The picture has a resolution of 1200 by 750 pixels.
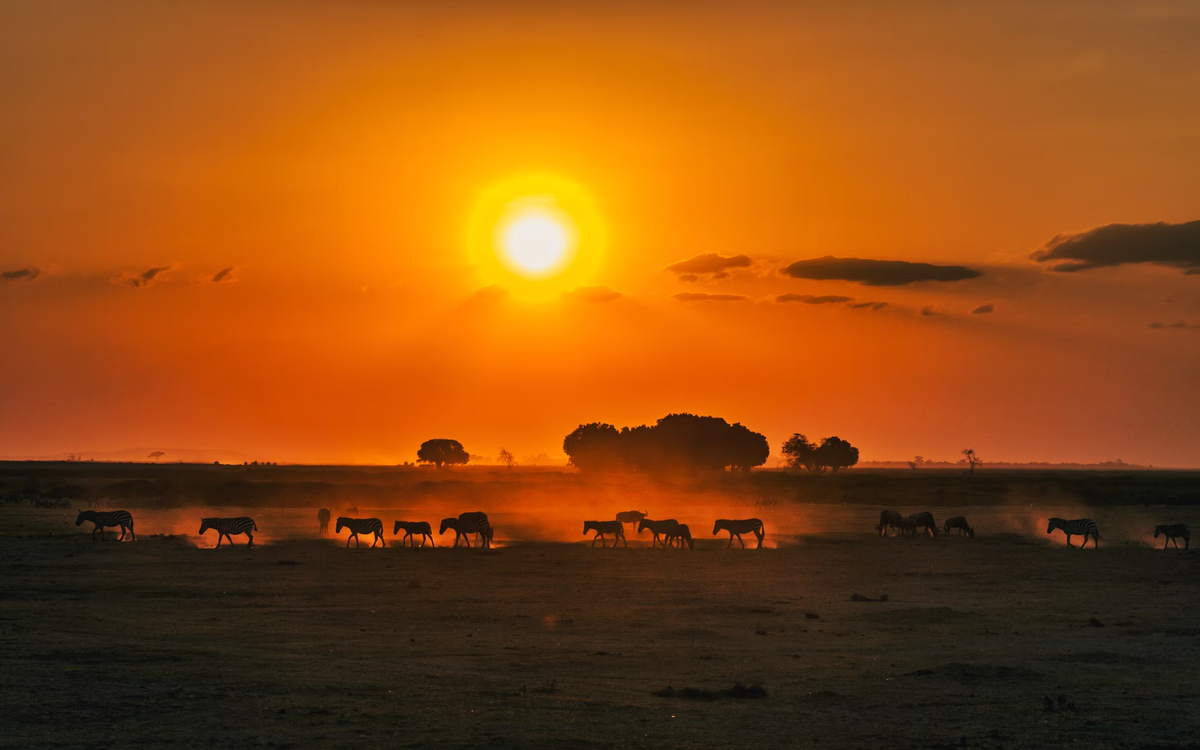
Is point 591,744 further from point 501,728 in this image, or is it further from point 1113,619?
point 1113,619

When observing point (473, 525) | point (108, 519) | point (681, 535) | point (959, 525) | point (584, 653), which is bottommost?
point (584, 653)

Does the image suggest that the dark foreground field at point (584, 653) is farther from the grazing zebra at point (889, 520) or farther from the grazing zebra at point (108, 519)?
the grazing zebra at point (889, 520)

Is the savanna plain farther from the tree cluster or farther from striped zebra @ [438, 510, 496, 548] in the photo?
the tree cluster

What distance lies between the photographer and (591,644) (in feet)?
90.7

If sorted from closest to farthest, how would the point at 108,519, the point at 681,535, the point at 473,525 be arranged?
1. the point at 108,519
2. the point at 473,525
3. the point at 681,535

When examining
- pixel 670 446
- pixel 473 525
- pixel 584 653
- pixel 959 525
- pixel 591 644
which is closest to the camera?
pixel 584 653

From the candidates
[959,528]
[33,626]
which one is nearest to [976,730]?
[33,626]

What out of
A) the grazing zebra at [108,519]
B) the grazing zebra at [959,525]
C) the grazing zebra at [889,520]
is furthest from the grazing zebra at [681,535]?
the grazing zebra at [108,519]

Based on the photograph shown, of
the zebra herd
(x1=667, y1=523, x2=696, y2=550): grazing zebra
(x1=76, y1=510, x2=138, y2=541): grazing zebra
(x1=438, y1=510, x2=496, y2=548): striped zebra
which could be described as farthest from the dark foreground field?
(x1=667, y1=523, x2=696, y2=550): grazing zebra

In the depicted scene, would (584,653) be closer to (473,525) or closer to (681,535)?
(473,525)

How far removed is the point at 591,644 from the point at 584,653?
54.6 inches

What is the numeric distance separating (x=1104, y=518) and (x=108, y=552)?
7211 centimetres

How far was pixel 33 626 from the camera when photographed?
2834cm

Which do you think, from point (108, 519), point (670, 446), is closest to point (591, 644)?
point (108, 519)
